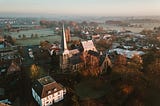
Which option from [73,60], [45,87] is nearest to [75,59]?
[73,60]

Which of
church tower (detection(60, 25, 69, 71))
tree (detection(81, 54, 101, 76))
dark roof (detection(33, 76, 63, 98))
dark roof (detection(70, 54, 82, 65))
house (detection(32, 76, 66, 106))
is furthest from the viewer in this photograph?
dark roof (detection(70, 54, 82, 65))

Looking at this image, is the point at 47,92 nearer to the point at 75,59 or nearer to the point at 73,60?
the point at 73,60

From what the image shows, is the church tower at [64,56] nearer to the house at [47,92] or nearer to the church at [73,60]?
the church at [73,60]

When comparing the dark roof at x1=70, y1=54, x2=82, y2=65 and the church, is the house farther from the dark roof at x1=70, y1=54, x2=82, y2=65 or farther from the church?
the dark roof at x1=70, y1=54, x2=82, y2=65

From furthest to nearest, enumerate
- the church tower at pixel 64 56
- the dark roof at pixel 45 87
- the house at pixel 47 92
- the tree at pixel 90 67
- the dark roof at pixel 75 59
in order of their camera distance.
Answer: the dark roof at pixel 75 59, the church tower at pixel 64 56, the tree at pixel 90 67, the dark roof at pixel 45 87, the house at pixel 47 92

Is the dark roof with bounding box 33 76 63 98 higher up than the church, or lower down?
lower down

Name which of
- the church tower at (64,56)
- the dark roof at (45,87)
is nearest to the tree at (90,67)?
the church tower at (64,56)

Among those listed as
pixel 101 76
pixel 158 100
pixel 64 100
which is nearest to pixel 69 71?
pixel 101 76

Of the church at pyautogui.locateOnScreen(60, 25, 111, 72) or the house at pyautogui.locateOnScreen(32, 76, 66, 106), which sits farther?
the church at pyautogui.locateOnScreen(60, 25, 111, 72)

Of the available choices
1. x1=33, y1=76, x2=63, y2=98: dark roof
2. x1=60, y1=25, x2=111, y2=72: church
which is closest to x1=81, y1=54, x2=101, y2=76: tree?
x1=60, y1=25, x2=111, y2=72: church
